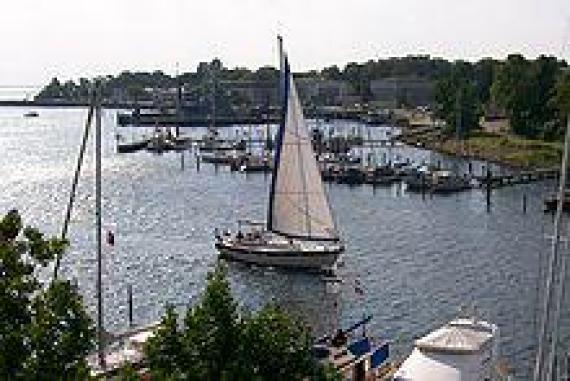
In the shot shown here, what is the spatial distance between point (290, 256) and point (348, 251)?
10681 mm

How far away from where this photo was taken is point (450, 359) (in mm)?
34438

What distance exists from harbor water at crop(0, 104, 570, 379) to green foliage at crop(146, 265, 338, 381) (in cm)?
1764

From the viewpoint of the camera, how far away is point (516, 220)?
3568 inches

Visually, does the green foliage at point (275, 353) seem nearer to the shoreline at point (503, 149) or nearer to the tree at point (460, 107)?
the shoreline at point (503, 149)

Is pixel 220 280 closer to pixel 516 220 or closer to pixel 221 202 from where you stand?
pixel 516 220

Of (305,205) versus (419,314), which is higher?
(305,205)

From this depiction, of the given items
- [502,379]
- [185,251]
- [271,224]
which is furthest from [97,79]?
[185,251]

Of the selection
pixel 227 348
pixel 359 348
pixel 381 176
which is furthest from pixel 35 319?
pixel 381 176

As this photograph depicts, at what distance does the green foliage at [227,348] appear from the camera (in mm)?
20812

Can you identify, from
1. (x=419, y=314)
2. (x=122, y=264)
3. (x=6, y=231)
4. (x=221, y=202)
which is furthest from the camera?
(x=221, y=202)

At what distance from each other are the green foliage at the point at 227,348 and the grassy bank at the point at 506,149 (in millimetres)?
107495

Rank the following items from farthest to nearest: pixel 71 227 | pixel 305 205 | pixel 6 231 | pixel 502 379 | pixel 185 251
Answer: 1. pixel 71 227
2. pixel 185 251
3. pixel 305 205
4. pixel 502 379
5. pixel 6 231

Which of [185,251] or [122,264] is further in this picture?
[185,251]

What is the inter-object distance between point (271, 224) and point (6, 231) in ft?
158
